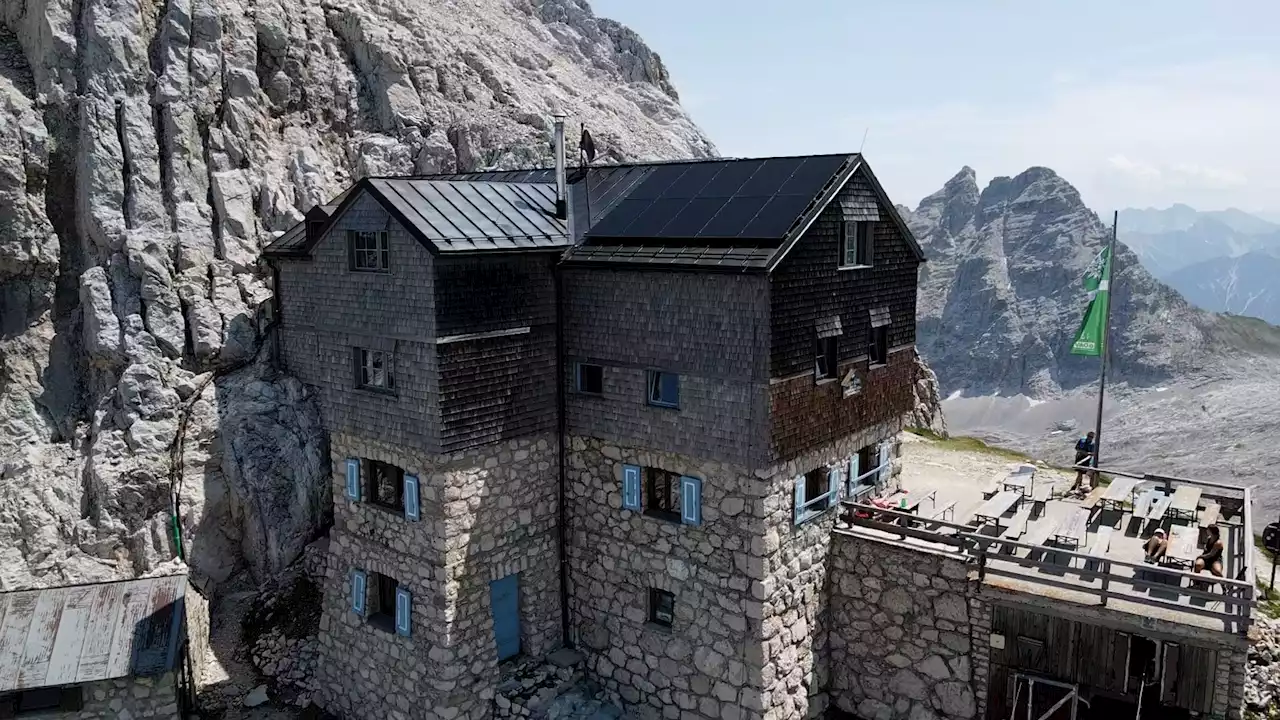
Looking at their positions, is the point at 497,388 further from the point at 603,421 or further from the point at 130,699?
the point at 130,699

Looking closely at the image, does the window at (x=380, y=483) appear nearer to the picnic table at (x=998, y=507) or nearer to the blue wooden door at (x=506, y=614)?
the blue wooden door at (x=506, y=614)

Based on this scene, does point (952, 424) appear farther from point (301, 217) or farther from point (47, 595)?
point (47, 595)

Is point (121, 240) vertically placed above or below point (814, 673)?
above

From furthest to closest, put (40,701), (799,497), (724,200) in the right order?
(724,200) < (40,701) < (799,497)

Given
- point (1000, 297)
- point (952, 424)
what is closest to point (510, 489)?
point (952, 424)

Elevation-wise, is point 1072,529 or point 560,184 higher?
point 560,184

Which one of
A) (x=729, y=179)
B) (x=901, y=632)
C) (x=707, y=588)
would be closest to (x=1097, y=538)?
(x=901, y=632)
